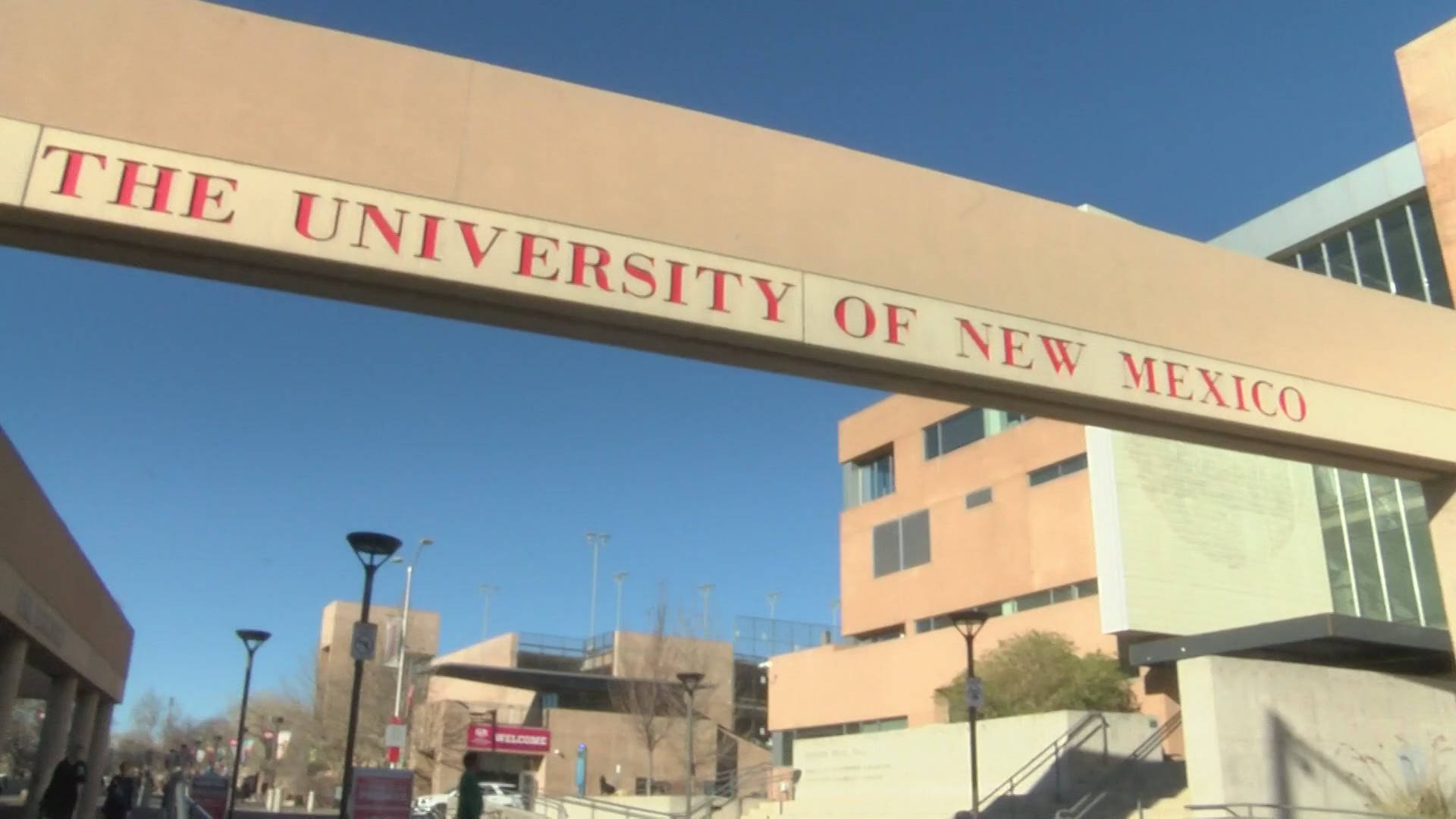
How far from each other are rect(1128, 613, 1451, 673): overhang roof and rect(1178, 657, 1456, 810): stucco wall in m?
1.42

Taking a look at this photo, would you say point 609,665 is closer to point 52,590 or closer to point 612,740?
point 612,740

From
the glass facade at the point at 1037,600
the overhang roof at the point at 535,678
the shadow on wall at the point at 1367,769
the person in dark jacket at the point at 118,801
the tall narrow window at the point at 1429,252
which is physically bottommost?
the person in dark jacket at the point at 118,801

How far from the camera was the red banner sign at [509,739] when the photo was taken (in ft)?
173

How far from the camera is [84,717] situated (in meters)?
29.9

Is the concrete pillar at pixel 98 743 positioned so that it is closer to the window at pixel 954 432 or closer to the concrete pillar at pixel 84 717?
the concrete pillar at pixel 84 717

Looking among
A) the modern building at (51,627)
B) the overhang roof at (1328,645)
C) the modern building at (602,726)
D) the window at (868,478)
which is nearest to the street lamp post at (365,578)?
the modern building at (51,627)

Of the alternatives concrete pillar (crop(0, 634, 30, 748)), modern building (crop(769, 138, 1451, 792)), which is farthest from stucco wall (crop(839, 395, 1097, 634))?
concrete pillar (crop(0, 634, 30, 748))

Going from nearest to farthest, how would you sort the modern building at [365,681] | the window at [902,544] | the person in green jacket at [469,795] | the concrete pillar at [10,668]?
the person in green jacket at [469,795] < the concrete pillar at [10,668] < the window at [902,544] < the modern building at [365,681]

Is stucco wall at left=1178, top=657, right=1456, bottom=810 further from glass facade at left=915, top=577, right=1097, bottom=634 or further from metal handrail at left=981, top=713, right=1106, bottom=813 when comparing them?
glass facade at left=915, top=577, right=1097, bottom=634

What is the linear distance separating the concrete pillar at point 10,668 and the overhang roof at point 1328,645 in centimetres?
1769

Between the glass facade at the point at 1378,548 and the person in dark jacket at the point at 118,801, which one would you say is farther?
the glass facade at the point at 1378,548

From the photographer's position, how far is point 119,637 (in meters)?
31.8

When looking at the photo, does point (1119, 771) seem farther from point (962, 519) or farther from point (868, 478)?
point (868, 478)

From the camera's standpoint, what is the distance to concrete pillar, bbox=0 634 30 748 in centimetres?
1825
